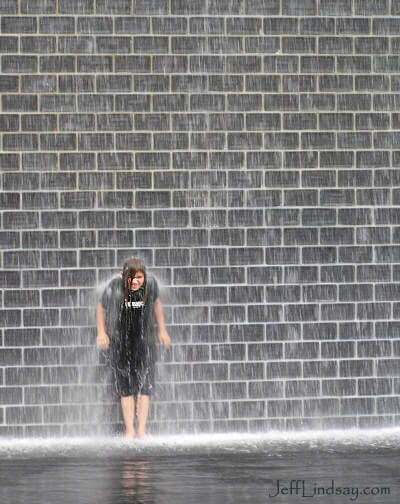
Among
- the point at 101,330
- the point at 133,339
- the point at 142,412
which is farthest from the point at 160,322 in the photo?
the point at 142,412

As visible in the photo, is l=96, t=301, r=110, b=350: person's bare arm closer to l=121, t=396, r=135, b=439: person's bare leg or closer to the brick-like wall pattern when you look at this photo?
the brick-like wall pattern

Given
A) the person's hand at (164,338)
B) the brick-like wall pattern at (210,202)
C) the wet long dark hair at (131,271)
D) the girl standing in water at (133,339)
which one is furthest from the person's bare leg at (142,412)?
the wet long dark hair at (131,271)

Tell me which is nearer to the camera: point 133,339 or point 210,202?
point 133,339

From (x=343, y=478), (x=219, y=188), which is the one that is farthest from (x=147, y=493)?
(x=219, y=188)

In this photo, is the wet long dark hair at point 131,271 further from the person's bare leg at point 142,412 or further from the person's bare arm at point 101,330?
the person's bare leg at point 142,412

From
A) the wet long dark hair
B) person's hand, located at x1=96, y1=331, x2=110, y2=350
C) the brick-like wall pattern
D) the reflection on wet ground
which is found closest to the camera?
the reflection on wet ground

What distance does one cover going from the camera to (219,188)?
35.6 ft

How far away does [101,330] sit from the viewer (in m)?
10.5

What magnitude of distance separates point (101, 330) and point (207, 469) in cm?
207

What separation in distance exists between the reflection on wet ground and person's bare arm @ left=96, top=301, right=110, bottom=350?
0.99 meters

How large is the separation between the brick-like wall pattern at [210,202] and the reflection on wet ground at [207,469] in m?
0.45

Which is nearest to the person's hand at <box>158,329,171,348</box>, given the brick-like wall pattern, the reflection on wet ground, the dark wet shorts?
the dark wet shorts

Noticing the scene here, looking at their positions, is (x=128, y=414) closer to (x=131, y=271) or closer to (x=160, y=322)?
(x=160, y=322)

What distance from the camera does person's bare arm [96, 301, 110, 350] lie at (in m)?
10.5
